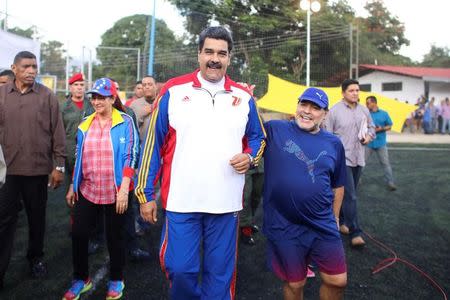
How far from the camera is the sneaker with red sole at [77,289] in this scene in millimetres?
3527

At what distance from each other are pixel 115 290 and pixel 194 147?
178 cm

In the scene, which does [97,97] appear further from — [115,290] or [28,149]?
[115,290]

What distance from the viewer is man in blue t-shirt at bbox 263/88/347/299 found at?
2.95 meters

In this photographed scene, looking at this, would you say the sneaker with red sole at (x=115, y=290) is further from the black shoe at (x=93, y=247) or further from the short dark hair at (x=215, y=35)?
the short dark hair at (x=215, y=35)

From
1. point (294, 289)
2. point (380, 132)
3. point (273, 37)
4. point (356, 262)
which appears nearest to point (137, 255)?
point (294, 289)

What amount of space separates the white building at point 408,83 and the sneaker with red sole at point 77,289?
28.4 m

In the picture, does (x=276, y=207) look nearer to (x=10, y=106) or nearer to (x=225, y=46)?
(x=225, y=46)

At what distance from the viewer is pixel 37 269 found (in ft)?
13.5

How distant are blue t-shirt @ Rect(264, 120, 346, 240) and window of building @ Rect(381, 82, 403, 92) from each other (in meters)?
29.0

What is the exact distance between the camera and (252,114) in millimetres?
2904

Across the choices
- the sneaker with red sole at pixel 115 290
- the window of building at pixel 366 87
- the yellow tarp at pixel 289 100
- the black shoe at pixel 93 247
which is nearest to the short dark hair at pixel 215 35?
the sneaker with red sole at pixel 115 290

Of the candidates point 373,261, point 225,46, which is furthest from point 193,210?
point 373,261

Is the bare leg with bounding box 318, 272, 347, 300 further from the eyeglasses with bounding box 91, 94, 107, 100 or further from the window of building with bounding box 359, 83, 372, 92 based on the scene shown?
the window of building with bounding box 359, 83, 372, 92

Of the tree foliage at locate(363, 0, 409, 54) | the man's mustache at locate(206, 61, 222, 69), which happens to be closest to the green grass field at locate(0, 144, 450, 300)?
the man's mustache at locate(206, 61, 222, 69)
